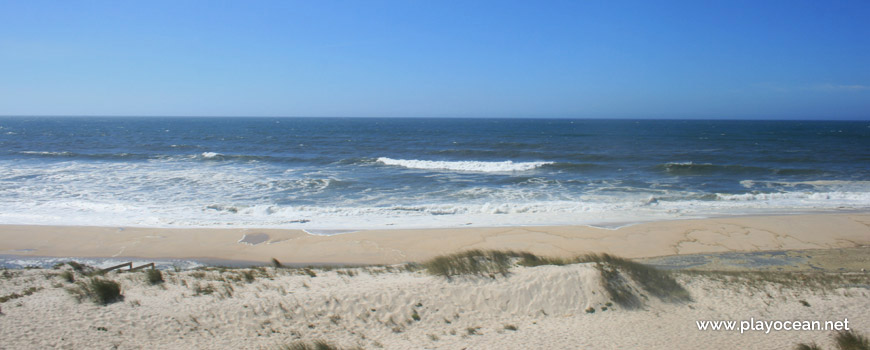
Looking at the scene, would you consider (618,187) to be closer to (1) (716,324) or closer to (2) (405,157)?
(1) (716,324)

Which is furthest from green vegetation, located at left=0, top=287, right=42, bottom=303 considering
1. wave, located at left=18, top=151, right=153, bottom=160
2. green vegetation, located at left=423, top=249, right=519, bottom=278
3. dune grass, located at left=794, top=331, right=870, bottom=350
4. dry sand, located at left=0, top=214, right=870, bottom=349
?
wave, located at left=18, top=151, right=153, bottom=160

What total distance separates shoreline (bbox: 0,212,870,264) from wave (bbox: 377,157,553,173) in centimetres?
1553

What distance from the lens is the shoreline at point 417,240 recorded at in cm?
1239

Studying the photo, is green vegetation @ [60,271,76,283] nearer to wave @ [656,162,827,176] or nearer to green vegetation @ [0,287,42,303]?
green vegetation @ [0,287,42,303]

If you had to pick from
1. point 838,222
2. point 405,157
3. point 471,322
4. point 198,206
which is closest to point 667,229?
point 838,222

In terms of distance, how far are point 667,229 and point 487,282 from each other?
345 inches

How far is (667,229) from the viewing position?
14641 millimetres

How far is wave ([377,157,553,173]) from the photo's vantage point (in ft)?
100

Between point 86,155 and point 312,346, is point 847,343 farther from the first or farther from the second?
point 86,155

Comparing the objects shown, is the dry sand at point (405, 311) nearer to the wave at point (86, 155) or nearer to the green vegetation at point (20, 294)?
the green vegetation at point (20, 294)

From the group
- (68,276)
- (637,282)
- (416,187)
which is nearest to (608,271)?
(637,282)

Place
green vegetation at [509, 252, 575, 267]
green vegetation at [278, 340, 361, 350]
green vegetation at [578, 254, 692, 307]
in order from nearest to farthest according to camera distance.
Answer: green vegetation at [278, 340, 361, 350] < green vegetation at [578, 254, 692, 307] < green vegetation at [509, 252, 575, 267]

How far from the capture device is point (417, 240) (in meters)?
13.7

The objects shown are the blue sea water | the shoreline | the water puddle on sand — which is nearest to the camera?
the shoreline
